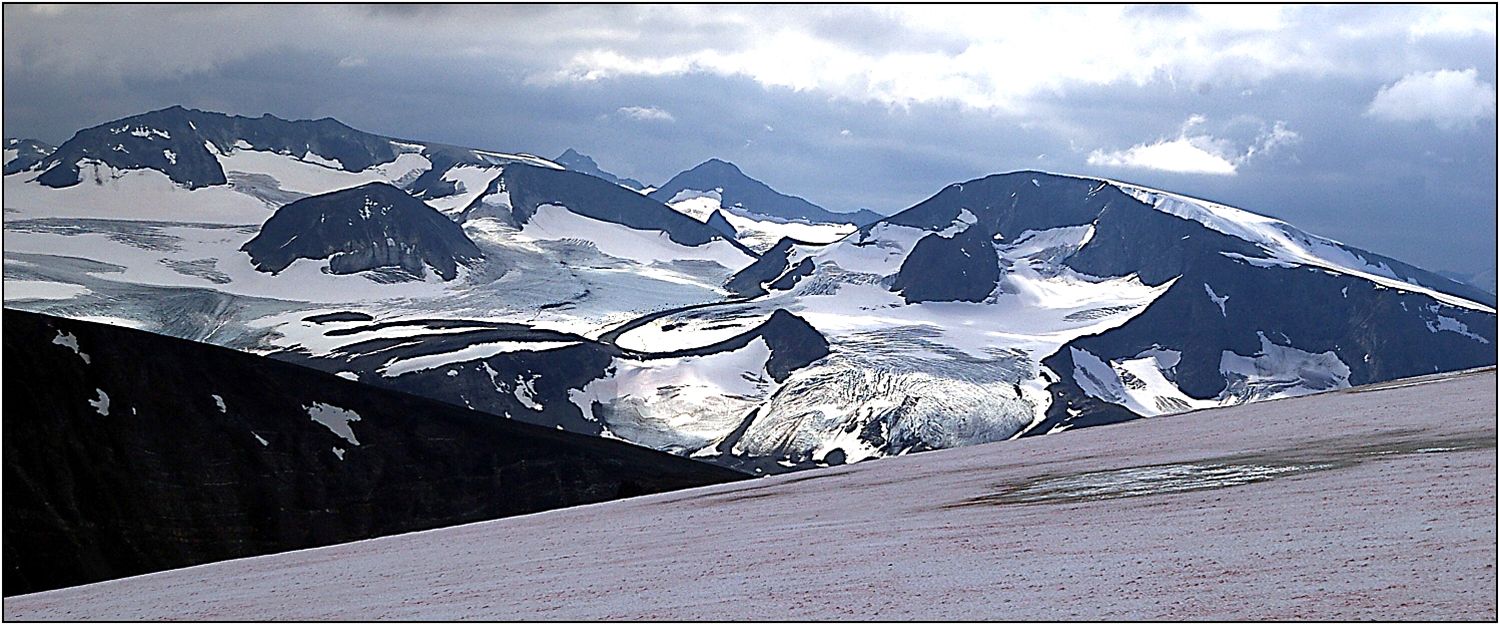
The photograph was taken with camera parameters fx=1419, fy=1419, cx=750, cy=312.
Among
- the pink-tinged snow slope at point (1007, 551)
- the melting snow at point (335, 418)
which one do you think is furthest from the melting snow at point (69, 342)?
the pink-tinged snow slope at point (1007, 551)

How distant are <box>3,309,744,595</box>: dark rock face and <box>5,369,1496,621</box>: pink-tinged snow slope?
45.7 m

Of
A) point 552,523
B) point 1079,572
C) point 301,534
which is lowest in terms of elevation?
point 301,534

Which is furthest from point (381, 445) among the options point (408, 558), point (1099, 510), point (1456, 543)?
point (1456, 543)

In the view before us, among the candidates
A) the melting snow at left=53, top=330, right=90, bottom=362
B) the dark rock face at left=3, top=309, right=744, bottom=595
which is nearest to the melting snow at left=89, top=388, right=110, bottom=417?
the dark rock face at left=3, top=309, right=744, bottom=595

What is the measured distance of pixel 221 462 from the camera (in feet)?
253

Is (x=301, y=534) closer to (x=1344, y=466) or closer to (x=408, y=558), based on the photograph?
(x=408, y=558)

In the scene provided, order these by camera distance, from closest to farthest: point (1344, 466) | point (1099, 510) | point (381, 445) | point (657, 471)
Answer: point (1099, 510), point (1344, 466), point (381, 445), point (657, 471)

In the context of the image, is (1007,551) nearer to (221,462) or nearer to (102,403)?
(221,462)

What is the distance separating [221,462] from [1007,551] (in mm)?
69215

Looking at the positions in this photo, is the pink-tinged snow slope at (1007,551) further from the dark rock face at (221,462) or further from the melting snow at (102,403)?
the melting snow at (102,403)

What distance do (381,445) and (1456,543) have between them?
7855 cm

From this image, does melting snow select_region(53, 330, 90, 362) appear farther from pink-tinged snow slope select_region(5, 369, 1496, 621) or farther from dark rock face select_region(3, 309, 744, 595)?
pink-tinged snow slope select_region(5, 369, 1496, 621)

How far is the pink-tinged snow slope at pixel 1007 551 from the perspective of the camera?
13.1 metres

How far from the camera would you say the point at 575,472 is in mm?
90938
